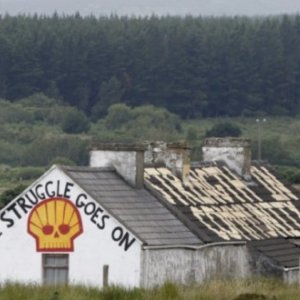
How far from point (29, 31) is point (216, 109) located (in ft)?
81.0

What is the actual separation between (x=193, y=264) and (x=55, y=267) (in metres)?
2.41

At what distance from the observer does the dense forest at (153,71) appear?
177000 millimetres

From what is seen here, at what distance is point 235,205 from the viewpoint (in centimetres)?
4078

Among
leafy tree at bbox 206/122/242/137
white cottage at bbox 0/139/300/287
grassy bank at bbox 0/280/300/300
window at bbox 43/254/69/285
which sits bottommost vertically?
grassy bank at bbox 0/280/300/300

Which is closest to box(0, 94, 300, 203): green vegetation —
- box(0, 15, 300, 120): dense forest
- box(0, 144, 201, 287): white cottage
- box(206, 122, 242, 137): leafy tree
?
box(206, 122, 242, 137): leafy tree

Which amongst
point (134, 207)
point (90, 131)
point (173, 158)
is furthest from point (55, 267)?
point (90, 131)

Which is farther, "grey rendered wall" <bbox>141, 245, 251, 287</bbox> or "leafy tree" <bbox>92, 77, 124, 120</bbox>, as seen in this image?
"leafy tree" <bbox>92, 77, 124, 120</bbox>

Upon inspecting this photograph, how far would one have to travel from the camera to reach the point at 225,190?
41.5m

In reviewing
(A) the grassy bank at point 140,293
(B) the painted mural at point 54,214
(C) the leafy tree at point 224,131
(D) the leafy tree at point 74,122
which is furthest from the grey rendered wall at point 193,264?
(D) the leafy tree at point 74,122

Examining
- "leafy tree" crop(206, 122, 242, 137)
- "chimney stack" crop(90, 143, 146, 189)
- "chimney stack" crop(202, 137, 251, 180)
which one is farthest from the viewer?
"leafy tree" crop(206, 122, 242, 137)

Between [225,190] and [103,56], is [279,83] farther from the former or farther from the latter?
[225,190]

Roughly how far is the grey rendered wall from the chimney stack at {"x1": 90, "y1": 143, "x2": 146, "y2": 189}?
1991 millimetres

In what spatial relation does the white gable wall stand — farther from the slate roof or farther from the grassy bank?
the grassy bank

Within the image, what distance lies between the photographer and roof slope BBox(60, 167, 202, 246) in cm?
3647
